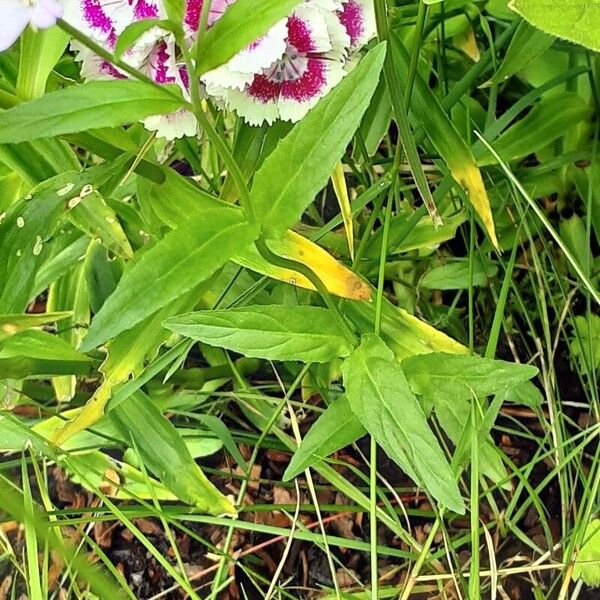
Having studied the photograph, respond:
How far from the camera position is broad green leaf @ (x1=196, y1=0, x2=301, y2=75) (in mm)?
493

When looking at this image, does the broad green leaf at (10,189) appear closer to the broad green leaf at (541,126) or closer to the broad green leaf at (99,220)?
the broad green leaf at (99,220)

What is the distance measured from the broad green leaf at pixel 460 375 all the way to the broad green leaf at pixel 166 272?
20 centimetres

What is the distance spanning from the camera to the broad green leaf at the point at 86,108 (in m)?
0.52

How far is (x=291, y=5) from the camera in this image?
0.50 meters

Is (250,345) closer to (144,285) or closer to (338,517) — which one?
(144,285)

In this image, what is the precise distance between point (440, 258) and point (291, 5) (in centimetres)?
54

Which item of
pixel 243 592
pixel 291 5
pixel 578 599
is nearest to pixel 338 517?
pixel 243 592

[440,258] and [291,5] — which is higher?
[291,5]

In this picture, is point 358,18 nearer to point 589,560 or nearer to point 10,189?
point 10,189

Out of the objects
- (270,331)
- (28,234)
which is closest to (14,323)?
(28,234)

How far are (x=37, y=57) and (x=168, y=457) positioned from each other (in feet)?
1.26

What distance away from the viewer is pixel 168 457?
2.61 feet

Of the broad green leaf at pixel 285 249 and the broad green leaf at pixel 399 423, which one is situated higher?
the broad green leaf at pixel 285 249

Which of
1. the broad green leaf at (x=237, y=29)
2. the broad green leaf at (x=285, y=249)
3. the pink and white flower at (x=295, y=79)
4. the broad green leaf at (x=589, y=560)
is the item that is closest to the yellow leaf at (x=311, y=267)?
the broad green leaf at (x=285, y=249)
